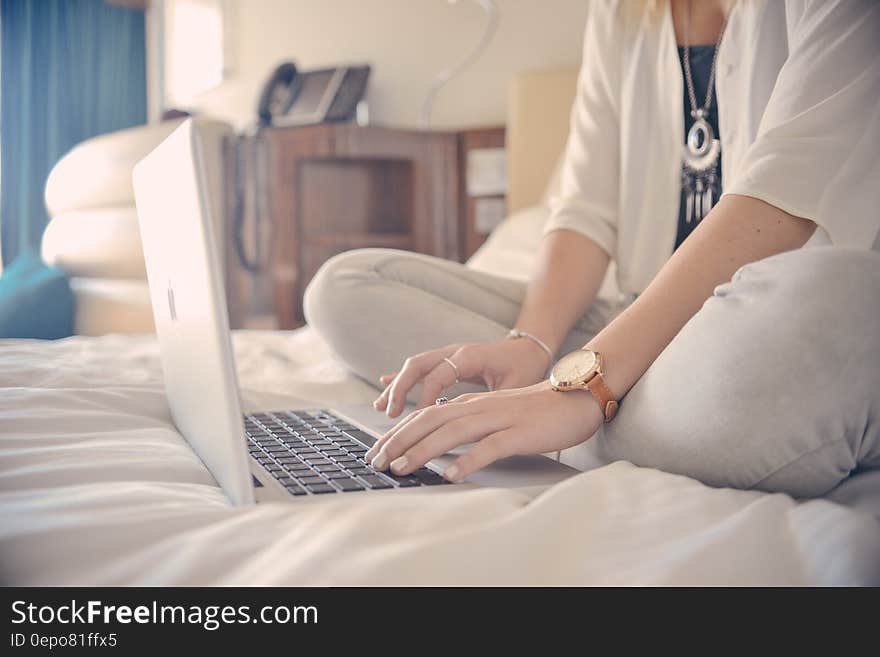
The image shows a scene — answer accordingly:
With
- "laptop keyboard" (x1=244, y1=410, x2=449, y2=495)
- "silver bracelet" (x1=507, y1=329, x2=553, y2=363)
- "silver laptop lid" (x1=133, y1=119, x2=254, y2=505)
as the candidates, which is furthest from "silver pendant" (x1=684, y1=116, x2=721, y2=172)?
"silver laptop lid" (x1=133, y1=119, x2=254, y2=505)

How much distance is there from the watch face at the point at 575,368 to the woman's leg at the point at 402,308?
12.4 inches

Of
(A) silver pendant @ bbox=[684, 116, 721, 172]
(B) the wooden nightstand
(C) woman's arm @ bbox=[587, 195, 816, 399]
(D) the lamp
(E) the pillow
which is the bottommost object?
(E) the pillow

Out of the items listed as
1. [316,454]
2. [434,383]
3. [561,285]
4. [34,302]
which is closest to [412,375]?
[434,383]

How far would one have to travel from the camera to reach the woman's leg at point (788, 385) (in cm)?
56

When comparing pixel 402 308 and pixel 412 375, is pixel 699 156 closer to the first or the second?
pixel 402 308

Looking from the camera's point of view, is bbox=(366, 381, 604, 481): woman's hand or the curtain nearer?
bbox=(366, 381, 604, 481): woman's hand

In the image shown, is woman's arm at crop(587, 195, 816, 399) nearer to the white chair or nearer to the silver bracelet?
the silver bracelet

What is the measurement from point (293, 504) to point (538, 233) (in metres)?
1.46

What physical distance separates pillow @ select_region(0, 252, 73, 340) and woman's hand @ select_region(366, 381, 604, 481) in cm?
170

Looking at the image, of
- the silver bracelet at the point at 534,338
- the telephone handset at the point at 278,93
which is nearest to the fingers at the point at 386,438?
the silver bracelet at the point at 534,338

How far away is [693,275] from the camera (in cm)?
75

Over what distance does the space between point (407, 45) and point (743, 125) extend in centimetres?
203

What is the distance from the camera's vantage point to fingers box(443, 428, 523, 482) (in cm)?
58
